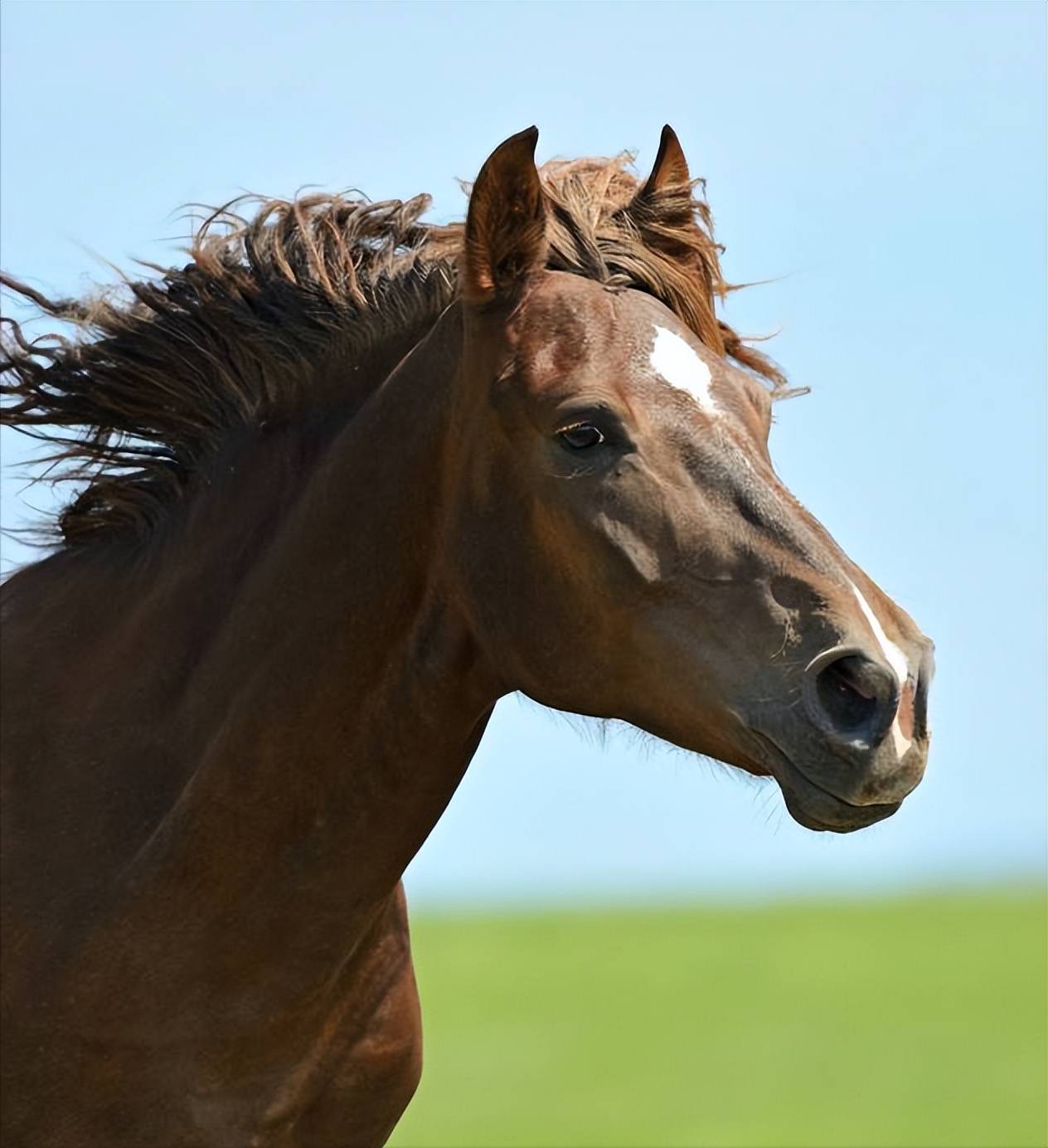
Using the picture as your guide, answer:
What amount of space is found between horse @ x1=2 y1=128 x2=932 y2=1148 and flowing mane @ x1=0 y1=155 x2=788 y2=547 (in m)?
0.01

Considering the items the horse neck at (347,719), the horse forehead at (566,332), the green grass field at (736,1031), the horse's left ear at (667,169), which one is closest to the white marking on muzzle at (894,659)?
the horse forehead at (566,332)

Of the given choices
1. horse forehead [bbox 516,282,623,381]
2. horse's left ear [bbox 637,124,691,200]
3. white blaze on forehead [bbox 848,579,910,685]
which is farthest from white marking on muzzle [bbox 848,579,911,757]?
horse's left ear [bbox 637,124,691,200]

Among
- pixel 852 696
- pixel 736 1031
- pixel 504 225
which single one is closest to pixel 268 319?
pixel 504 225

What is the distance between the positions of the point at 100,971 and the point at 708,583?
1606 mm

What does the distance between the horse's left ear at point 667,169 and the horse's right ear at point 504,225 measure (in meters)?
0.48

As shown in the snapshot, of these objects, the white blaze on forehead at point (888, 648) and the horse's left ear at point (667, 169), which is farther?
the horse's left ear at point (667, 169)

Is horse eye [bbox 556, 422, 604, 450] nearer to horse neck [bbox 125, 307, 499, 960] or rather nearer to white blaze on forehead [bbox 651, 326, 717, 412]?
white blaze on forehead [bbox 651, 326, 717, 412]

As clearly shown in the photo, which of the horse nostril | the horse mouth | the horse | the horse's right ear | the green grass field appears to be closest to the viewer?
the horse nostril

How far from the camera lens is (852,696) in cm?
389

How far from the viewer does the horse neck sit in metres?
4.48

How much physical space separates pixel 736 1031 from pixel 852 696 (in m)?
26.1

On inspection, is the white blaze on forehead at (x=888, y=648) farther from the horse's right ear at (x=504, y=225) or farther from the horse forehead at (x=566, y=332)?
the horse's right ear at (x=504, y=225)

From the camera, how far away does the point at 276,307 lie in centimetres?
496

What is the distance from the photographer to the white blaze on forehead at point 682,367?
427 cm
